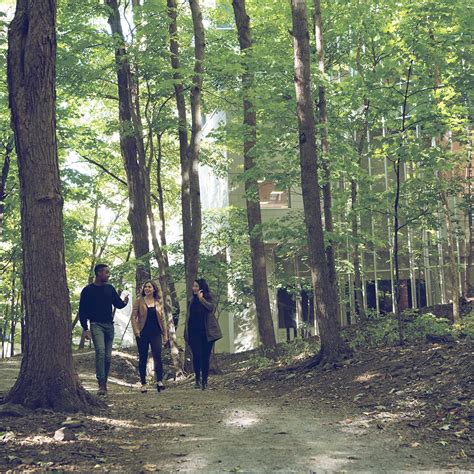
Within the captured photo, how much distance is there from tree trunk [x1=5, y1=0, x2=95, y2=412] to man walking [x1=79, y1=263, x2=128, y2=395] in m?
2.71

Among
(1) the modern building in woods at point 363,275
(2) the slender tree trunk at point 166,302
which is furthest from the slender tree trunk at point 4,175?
(1) the modern building in woods at point 363,275

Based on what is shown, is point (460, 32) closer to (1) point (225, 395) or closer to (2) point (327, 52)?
(2) point (327, 52)

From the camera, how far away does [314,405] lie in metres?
11.4

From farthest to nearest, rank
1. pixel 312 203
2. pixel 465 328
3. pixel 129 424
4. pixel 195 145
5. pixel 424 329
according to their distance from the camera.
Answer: pixel 195 145 < pixel 424 329 < pixel 465 328 < pixel 312 203 < pixel 129 424

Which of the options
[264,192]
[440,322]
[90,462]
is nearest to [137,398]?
[90,462]

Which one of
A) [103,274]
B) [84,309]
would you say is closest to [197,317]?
[103,274]

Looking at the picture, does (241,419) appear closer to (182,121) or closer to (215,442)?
(215,442)

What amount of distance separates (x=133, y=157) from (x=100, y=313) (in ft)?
32.5

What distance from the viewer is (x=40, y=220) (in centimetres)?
981

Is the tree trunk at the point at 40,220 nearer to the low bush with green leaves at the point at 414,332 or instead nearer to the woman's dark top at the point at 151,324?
the woman's dark top at the point at 151,324

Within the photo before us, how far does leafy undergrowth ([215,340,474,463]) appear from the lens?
8.57m

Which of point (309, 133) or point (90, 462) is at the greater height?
point (309, 133)

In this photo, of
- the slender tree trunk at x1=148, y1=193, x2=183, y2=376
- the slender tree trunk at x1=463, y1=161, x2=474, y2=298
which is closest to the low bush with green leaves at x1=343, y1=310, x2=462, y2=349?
the slender tree trunk at x1=463, y1=161, x2=474, y2=298

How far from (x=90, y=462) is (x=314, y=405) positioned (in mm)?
4673
